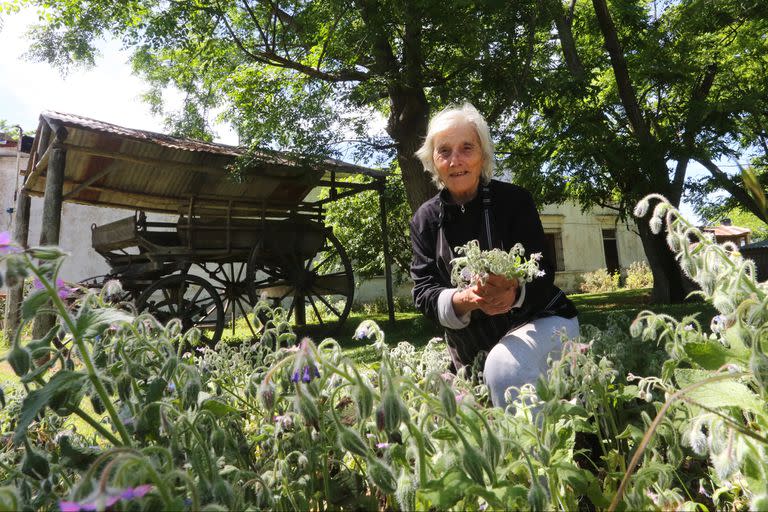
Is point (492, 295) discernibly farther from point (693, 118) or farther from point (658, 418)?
point (693, 118)

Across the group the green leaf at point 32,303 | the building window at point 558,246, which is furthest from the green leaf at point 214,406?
the building window at point 558,246

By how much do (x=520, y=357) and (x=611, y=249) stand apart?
82.3ft

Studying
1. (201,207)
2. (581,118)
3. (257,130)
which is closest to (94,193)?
(201,207)

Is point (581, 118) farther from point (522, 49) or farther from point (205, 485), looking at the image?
point (205, 485)

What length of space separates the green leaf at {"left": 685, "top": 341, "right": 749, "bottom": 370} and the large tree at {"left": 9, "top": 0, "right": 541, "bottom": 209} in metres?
5.58

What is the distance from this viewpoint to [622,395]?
4.53 feet

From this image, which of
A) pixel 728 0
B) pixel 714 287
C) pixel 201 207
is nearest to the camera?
pixel 714 287

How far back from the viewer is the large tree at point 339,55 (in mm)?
6504

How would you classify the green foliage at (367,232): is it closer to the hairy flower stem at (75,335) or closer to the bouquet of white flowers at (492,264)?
the bouquet of white flowers at (492,264)

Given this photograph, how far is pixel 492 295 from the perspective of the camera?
1715 mm

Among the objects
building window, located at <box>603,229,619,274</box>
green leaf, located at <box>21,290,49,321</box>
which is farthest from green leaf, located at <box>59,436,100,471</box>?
building window, located at <box>603,229,619,274</box>

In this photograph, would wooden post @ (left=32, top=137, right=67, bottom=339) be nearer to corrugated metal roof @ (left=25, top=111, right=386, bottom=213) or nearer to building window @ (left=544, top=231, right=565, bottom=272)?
corrugated metal roof @ (left=25, top=111, right=386, bottom=213)

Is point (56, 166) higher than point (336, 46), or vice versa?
point (336, 46)

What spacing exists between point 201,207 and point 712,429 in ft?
27.1
